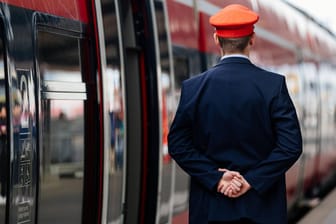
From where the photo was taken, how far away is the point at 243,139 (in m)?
3.87

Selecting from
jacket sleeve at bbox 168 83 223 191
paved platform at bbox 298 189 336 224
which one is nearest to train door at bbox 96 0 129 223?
jacket sleeve at bbox 168 83 223 191

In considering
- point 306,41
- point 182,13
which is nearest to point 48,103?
point 182,13

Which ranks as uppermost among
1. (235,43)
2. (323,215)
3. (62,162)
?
(235,43)

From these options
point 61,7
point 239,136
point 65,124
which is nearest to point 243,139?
point 239,136

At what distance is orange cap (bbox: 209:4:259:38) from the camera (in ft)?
12.6

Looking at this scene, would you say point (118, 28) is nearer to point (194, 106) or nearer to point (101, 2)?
point (101, 2)

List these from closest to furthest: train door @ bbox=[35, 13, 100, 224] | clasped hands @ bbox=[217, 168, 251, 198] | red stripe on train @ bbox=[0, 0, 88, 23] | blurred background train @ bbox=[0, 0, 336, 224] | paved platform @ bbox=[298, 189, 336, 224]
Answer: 1. clasped hands @ bbox=[217, 168, 251, 198]
2. blurred background train @ bbox=[0, 0, 336, 224]
3. red stripe on train @ bbox=[0, 0, 88, 23]
4. train door @ bbox=[35, 13, 100, 224]
5. paved platform @ bbox=[298, 189, 336, 224]

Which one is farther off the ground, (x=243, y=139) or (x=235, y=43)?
(x=235, y=43)

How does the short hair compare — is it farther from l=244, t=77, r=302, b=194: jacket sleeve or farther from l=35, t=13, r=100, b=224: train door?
l=35, t=13, r=100, b=224: train door

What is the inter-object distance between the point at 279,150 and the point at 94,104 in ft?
4.85

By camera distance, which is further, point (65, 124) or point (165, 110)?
point (165, 110)

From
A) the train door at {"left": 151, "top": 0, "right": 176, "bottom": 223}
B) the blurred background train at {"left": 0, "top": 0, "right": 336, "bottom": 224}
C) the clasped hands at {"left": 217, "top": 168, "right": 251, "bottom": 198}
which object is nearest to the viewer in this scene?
the clasped hands at {"left": 217, "top": 168, "right": 251, "bottom": 198}

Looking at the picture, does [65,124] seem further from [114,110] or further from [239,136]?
[239,136]

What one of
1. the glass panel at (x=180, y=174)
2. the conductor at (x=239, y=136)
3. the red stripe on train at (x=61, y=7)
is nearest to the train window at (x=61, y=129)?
the red stripe on train at (x=61, y=7)
